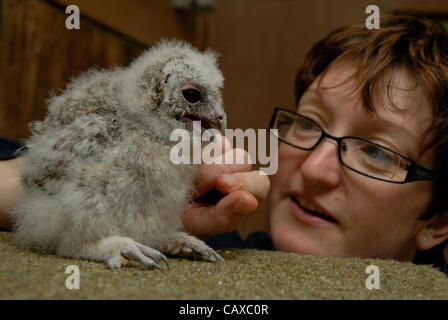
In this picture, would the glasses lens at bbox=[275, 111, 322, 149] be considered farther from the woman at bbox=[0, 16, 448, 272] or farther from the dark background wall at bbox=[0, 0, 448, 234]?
the dark background wall at bbox=[0, 0, 448, 234]

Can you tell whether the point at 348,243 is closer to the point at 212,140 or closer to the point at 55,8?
the point at 212,140

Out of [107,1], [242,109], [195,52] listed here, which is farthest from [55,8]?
[195,52]

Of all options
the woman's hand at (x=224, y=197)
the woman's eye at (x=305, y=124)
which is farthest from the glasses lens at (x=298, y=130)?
the woman's hand at (x=224, y=197)

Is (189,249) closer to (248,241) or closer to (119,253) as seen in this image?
(119,253)

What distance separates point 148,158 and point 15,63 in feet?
4.22

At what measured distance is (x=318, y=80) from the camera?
159 cm

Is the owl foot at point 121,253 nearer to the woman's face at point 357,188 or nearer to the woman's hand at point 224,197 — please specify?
the woman's hand at point 224,197

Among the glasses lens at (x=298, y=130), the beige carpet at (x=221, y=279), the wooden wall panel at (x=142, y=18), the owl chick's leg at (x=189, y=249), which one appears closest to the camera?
the beige carpet at (x=221, y=279)

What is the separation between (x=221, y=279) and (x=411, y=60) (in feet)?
3.62

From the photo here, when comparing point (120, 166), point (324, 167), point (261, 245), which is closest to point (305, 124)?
point (324, 167)

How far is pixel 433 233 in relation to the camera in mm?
1577

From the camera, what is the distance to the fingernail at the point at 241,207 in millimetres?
1048

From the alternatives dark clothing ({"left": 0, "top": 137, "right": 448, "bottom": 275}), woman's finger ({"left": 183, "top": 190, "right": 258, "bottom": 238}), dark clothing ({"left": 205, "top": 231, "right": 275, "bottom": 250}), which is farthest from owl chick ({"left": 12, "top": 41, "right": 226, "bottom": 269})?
dark clothing ({"left": 205, "top": 231, "right": 275, "bottom": 250})

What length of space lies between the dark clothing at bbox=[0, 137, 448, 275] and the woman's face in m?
0.31
